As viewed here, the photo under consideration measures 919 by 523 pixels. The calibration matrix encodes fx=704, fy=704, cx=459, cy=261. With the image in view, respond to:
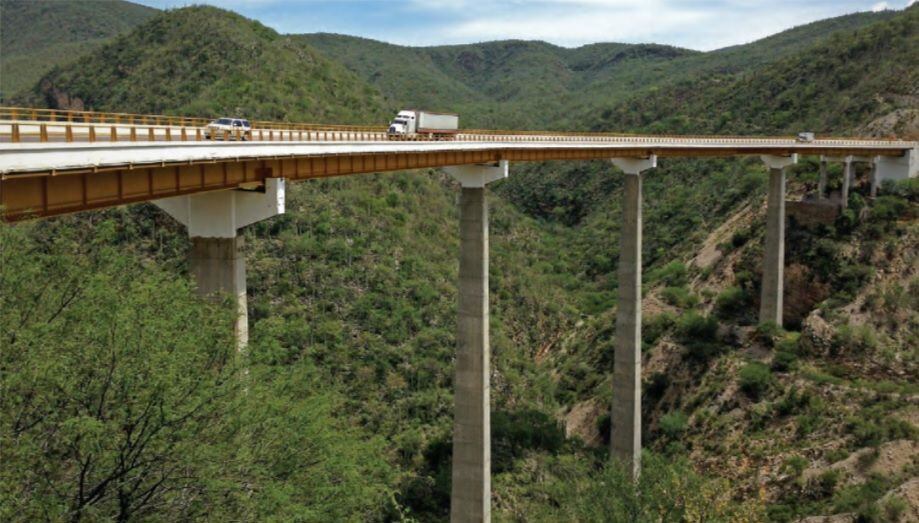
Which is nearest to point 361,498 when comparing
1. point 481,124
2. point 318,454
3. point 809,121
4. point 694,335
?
point 318,454

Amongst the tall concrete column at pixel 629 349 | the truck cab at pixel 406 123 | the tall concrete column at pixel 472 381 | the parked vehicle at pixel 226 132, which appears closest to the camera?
the parked vehicle at pixel 226 132

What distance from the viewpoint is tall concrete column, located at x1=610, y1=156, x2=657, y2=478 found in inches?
1649

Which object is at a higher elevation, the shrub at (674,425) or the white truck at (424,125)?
the white truck at (424,125)

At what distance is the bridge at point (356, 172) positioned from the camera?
14.9 m

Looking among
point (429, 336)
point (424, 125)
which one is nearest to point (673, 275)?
point (429, 336)

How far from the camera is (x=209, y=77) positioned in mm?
71938

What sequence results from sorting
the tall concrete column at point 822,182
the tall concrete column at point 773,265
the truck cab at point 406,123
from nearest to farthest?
the truck cab at point 406,123, the tall concrete column at point 773,265, the tall concrete column at point 822,182

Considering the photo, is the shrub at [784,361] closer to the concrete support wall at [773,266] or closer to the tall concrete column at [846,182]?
the concrete support wall at [773,266]

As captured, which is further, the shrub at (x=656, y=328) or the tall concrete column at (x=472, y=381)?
the shrub at (x=656, y=328)

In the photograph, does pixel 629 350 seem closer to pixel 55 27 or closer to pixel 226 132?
pixel 226 132

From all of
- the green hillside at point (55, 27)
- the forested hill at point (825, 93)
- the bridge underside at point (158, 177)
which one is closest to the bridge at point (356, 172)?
the bridge underside at point (158, 177)

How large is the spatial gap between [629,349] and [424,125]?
59.1 feet

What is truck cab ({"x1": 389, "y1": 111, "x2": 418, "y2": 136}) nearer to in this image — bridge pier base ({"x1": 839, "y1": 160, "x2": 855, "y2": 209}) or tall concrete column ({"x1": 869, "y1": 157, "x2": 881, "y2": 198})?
bridge pier base ({"x1": 839, "y1": 160, "x2": 855, "y2": 209})

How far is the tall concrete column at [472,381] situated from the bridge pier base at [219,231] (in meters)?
14.3
